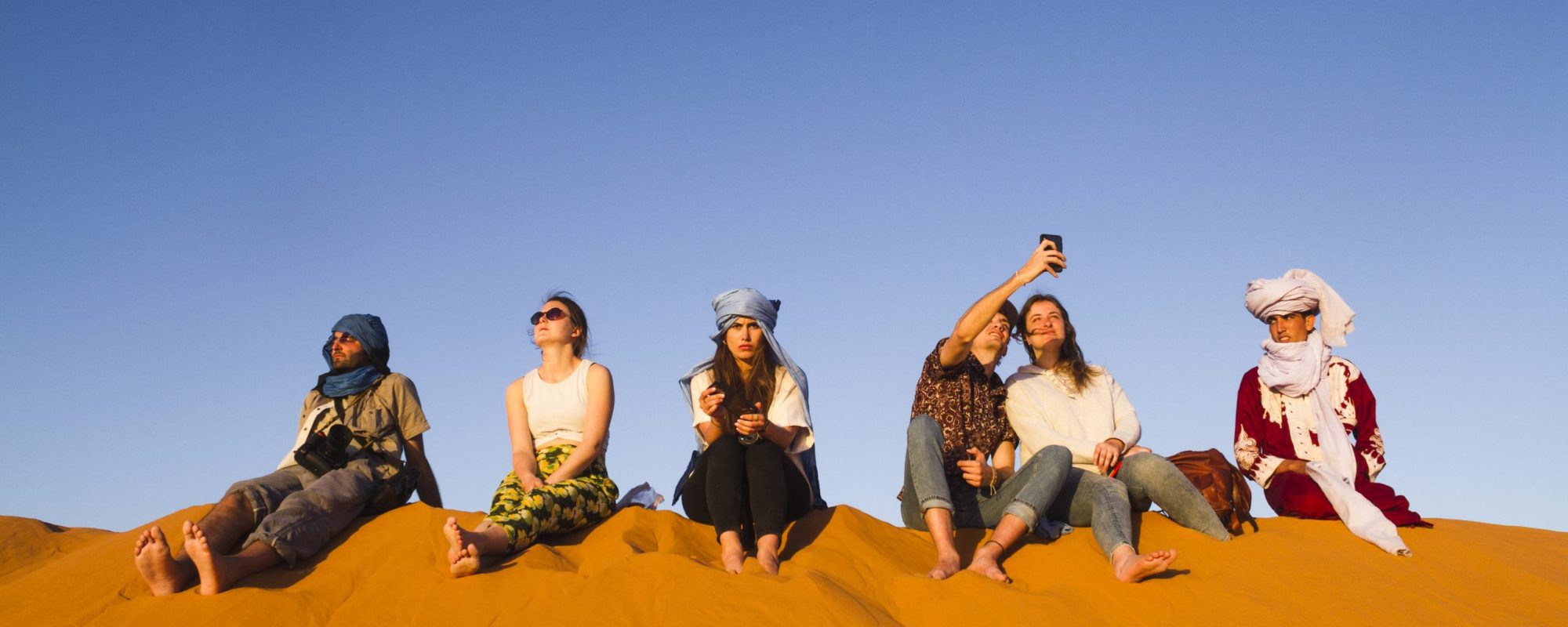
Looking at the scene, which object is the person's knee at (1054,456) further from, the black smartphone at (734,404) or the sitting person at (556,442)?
the sitting person at (556,442)

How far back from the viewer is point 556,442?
6.85 meters

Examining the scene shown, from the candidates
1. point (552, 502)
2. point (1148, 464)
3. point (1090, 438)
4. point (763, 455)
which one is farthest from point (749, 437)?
point (1148, 464)

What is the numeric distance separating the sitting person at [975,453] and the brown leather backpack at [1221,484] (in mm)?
923

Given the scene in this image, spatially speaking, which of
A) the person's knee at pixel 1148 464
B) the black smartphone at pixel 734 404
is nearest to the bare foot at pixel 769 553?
the black smartphone at pixel 734 404

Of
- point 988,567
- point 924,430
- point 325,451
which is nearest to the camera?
point 988,567

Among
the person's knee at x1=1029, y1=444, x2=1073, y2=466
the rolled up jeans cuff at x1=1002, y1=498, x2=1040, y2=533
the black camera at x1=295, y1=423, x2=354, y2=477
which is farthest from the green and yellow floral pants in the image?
the person's knee at x1=1029, y1=444, x2=1073, y2=466

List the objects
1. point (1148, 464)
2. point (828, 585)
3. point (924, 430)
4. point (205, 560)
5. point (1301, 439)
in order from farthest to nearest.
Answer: point (1301, 439) < point (1148, 464) < point (924, 430) < point (205, 560) < point (828, 585)

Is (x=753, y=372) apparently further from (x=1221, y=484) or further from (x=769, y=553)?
(x=1221, y=484)

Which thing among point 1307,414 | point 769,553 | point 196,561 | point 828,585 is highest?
point 1307,414

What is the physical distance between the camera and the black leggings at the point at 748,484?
229 inches

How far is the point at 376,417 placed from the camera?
699 centimetres

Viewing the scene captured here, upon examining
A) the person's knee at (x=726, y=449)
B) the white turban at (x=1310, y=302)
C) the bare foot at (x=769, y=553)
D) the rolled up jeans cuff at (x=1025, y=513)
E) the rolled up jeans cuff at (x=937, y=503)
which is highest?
the white turban at (x=1310, y=302)

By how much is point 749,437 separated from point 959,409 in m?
1.36

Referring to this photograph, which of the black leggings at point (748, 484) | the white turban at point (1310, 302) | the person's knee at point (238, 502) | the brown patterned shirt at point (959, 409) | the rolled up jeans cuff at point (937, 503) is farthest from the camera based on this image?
the white turban at point (1310, 302)
